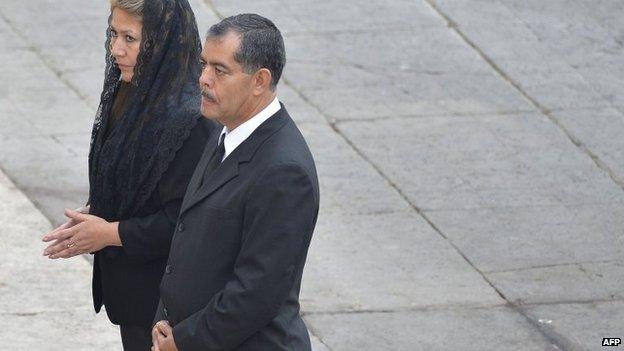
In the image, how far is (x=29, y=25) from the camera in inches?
404

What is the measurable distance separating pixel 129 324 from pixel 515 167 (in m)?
4.07

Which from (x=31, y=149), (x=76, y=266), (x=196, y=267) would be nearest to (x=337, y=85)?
(x=31, y=149)

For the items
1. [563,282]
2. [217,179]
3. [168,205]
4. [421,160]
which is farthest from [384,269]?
[217,179]

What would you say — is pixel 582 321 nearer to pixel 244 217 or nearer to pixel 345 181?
pixel 345 181

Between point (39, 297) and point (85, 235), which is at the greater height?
point (85, 235)

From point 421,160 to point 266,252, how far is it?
476 cm

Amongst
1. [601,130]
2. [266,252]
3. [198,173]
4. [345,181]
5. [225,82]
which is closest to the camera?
[266,252]

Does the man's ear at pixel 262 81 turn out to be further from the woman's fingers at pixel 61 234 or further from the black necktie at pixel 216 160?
the woman's fingers at pixel 61 234

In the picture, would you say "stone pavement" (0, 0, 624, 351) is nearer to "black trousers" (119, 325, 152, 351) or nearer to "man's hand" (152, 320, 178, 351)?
"black trousers" (119, 325, 152, 351)

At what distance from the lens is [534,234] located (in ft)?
24.8

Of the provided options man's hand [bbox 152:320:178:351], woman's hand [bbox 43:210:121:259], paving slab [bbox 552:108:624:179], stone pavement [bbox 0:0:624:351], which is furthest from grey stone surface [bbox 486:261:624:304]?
man's hand [bbox 152:320:178:351]

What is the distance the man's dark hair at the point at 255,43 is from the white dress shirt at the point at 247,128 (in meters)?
0.08

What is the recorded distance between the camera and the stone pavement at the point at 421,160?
674 cm

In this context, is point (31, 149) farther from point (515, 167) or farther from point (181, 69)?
point (181, 69)
